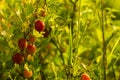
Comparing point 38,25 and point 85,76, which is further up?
point 38,25

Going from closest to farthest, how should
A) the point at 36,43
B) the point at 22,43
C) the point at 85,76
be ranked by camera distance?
the point at 85,76 → the point at 22,43 → the point at 36,43

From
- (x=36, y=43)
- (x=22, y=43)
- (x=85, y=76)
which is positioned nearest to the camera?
(x=85, y=76)

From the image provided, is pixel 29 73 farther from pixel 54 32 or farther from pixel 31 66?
pixel 54 32

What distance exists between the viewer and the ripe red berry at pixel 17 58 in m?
1.63

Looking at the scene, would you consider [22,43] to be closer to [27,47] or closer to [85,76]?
[27,47]

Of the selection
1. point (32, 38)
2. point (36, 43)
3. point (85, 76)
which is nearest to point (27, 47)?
point (32, 38)

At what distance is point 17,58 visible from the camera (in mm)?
1629

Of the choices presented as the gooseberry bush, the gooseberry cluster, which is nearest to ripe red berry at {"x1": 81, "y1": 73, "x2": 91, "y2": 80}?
the gooseberry bush

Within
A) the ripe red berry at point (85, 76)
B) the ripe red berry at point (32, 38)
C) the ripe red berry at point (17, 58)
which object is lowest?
the ripe red berry at point (85, 76)

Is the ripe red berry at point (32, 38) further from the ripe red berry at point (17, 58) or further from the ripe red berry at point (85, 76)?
the ripe red berry at point (85, 76)

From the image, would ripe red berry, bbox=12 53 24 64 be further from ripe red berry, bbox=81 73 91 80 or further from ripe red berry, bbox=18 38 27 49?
ripe red berry, bbox=81 73 91 80

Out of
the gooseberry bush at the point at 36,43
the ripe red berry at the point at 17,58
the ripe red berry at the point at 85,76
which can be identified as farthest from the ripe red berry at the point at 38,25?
the ripe red berry at the point at 85,76

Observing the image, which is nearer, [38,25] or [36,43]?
[38,25]

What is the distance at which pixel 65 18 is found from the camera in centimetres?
200
